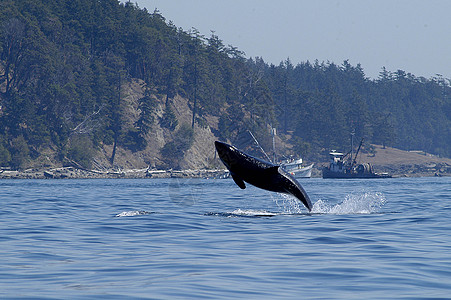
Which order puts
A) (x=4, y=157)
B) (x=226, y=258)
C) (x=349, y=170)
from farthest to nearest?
(x=349, y=170)
(x=4, y=157)
(x=226, y=258)

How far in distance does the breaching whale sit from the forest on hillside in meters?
103

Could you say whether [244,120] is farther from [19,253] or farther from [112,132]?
[19,253]

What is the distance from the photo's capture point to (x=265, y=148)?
502ft

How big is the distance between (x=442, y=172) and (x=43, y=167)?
368 feet

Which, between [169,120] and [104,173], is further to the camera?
[169,120]

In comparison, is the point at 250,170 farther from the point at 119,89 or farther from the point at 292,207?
the point at 119,89

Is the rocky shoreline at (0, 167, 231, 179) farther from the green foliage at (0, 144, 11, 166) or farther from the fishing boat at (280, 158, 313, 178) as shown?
the fishing boat at (280, 158, 313, 178)

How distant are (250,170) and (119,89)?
416ft

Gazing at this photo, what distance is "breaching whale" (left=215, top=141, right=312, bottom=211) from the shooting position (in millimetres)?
15305

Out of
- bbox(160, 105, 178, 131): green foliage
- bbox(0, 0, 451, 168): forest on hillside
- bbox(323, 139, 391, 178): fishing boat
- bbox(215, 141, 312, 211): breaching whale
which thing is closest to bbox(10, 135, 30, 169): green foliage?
bbox(0, 0, 451, 168): forest on hillside

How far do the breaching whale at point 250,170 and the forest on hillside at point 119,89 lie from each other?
10334 cm

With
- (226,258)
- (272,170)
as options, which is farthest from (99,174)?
(226,258)

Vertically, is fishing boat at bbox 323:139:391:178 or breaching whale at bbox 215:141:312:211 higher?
breaching whale at bbox 215:141:312:211

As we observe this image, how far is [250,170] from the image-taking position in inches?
622
